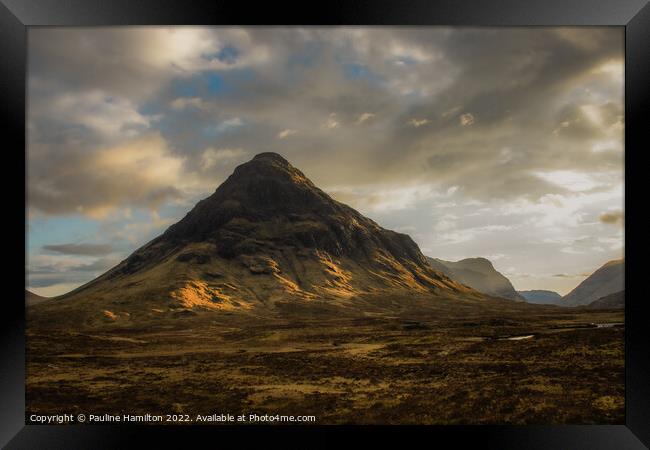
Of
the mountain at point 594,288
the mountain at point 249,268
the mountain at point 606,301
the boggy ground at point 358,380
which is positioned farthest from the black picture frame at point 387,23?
the mountain at point 594,288

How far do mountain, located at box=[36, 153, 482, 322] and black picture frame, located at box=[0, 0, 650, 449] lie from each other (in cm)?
8995

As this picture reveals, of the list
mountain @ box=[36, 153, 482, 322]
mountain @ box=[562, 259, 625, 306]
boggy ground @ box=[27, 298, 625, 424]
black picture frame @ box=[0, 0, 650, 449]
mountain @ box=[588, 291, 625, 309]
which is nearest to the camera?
black picture frame @ box=[0, 0, 650, 449]

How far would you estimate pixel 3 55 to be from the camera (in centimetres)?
1186

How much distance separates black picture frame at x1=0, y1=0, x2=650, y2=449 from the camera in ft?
37.7

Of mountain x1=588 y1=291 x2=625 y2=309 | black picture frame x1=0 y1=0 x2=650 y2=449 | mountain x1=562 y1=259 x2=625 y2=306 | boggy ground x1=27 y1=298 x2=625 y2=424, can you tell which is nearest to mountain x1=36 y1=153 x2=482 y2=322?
mountain x1=562 y1=259 x2=625 y2=306

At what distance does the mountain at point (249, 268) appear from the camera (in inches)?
4503

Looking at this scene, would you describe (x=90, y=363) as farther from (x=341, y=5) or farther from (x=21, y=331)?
(x=341, y=5)

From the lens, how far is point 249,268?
149 metres

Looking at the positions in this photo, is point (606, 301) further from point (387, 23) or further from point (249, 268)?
point (387, 23)

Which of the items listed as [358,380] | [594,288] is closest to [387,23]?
[358,380]

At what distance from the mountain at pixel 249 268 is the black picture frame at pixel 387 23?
8995 centimetres

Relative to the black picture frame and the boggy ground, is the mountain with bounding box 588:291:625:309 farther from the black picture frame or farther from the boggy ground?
the black picture frame

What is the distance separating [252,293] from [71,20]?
12297cm

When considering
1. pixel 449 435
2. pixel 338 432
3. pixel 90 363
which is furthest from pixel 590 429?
pixel 90 363
